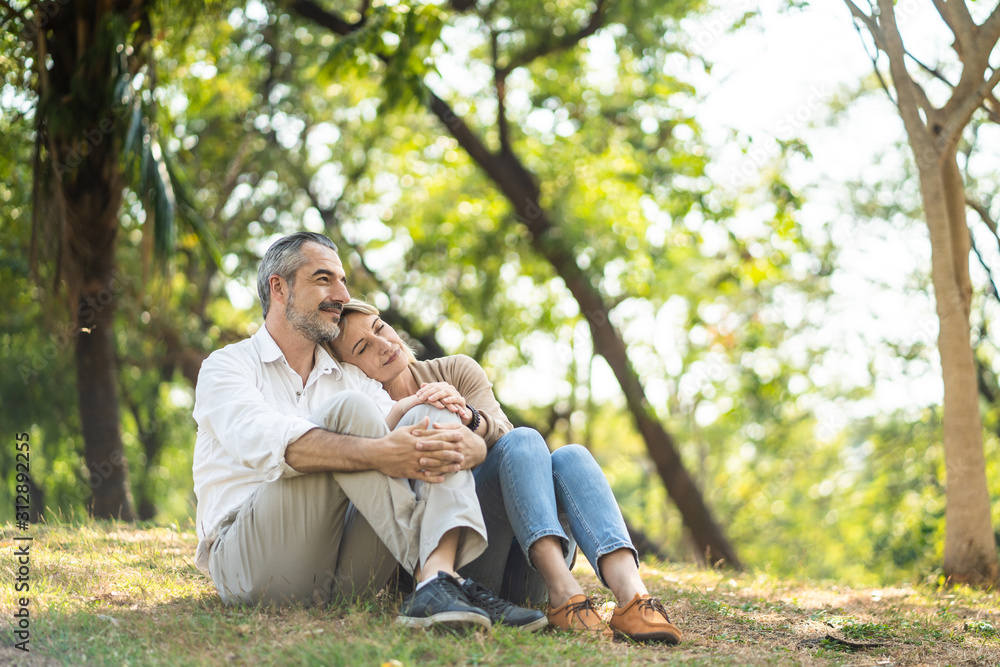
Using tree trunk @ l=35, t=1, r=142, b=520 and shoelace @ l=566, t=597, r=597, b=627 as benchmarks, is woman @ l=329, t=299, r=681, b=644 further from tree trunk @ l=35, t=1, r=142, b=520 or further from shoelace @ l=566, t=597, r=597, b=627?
tree trunk @ l=35, t=1, r=142, b=520

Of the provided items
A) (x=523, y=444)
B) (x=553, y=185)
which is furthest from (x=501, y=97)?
(x=523, y=444)

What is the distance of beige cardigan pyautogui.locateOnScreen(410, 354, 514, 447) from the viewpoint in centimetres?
351

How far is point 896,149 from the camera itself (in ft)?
40.0

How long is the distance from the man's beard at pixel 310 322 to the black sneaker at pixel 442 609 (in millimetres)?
1176

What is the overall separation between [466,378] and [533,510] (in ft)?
2.58

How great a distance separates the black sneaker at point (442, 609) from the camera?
2.74 meters

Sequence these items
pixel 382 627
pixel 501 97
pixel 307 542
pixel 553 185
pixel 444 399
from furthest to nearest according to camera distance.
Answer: pixel 553 185 → pixel 501 97 → pixel 444 399 → pixel 307 542 → pixel 382 627

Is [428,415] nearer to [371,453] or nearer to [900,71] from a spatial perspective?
[371,453]

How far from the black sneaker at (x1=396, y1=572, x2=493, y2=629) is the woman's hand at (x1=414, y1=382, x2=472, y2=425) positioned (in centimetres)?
62

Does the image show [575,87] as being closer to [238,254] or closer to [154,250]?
[238,254]

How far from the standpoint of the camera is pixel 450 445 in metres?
2.94

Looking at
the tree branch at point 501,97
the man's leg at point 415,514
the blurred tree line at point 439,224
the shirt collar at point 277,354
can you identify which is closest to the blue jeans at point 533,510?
the man's leg at point 415,514

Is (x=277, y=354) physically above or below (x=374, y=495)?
above

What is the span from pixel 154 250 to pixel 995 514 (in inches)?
464
